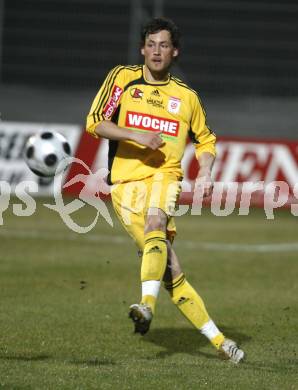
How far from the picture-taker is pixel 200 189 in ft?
26.1

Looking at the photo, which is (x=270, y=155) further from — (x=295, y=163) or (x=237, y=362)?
(x=237, y=362)

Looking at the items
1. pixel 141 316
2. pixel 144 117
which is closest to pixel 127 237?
pixel 144 117

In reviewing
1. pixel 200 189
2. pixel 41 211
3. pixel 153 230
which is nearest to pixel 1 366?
pixel 153 230

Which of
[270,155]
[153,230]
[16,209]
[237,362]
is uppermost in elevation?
[153,230]

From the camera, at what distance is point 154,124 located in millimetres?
8055

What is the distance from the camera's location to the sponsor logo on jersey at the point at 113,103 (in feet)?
26.1

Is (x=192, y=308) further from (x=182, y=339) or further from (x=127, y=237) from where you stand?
(x=127, y=237)

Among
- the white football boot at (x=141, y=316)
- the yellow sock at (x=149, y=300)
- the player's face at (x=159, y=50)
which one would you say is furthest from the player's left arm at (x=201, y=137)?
the white football boot at (x=141, y=316)

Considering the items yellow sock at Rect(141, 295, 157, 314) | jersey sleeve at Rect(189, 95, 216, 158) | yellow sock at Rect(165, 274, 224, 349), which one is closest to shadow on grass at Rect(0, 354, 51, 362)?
yellow sock at Rect(141, 295, 157, 314)

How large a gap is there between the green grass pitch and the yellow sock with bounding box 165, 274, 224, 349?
22cm

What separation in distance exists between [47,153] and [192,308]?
1792 mm

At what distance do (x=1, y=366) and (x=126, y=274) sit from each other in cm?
642

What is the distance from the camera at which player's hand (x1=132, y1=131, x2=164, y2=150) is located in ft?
24.7

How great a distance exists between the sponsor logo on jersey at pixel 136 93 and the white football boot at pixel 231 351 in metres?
1.98
